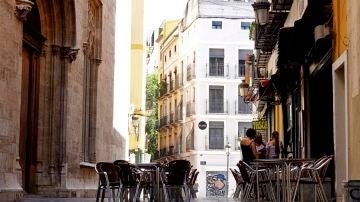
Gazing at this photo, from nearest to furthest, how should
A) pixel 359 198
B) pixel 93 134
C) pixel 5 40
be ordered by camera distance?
pixel 359 198, pixel 5 40, pixel 93 134

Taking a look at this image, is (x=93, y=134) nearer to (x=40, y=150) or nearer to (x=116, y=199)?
(x=40, y=150)

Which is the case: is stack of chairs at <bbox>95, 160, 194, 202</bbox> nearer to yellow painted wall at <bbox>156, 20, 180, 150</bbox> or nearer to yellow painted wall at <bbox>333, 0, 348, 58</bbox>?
yellow painted wall at <bbox>333, 0, 348, 58</bbox>

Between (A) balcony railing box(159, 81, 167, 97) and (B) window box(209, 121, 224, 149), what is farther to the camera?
(A) balcony railing box(159, 81, 167, 97)

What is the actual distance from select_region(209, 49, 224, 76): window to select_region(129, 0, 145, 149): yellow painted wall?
19778 mm

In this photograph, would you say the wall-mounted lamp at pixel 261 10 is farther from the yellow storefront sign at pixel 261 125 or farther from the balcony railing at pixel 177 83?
the balcony railing at pixel 177 83

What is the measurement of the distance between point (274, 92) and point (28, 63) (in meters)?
9.53

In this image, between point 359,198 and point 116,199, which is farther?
point 116,199

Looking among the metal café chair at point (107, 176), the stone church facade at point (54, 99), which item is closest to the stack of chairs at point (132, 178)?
the metal café chair at point (107, 176)

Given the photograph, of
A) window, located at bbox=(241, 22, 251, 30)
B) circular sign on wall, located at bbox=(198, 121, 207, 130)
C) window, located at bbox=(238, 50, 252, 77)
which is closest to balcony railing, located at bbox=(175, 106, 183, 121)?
window, located at bbox=(238, 50, 252, 77)

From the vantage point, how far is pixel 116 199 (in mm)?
12961

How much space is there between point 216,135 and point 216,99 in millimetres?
2937

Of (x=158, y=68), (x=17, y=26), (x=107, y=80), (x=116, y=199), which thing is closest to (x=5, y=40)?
(x=17, y=26)

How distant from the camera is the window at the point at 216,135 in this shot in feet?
195

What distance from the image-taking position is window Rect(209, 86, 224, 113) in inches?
2360
